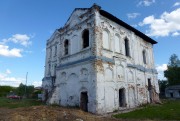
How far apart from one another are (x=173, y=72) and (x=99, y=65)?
141 feet

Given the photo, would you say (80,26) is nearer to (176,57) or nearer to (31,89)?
(31,89)

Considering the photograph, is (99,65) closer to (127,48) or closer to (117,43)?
(117,43)

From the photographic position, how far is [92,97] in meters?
14.0

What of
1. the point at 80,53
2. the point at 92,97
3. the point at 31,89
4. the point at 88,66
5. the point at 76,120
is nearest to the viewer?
the point at 76,120

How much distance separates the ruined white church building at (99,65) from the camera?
1461cm

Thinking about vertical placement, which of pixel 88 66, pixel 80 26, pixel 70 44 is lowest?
pixel 88 66

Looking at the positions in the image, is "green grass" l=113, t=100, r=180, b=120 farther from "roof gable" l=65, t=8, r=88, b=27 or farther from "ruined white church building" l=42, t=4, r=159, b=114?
"roof gable" l=65, t=8, r=88, b=27

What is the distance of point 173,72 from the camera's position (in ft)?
164

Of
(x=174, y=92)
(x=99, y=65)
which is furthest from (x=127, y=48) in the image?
(x=174, y=92)

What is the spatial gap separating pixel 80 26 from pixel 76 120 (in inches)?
404

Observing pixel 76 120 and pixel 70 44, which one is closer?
pixel 76 120

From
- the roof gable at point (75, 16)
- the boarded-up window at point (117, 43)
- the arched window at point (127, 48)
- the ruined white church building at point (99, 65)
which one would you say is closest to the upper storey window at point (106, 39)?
the ruined white church building at point (99, 65)

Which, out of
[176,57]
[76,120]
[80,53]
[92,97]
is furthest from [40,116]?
[176,57]

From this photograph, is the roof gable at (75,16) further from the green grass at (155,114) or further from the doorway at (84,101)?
the green grass at (155,114)
